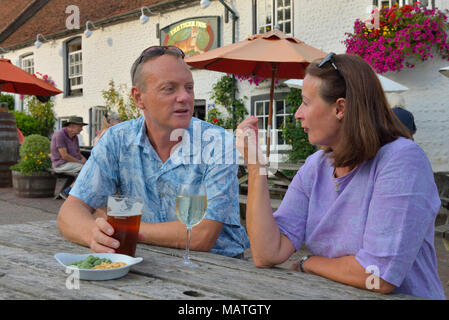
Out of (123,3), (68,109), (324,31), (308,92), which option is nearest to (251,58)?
(324,31)

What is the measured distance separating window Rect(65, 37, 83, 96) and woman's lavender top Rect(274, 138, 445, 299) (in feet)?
48.1

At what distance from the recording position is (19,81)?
346 inches

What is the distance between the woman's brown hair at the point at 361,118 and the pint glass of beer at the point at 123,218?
72 cm

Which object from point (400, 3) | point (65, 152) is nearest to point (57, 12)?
point (65, 152)

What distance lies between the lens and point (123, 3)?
13.9 m

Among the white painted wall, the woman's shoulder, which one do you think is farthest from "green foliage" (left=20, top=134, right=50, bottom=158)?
the woman's shoulder

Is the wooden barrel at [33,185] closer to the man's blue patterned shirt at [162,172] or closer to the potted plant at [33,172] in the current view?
the potted plant at [33,172]

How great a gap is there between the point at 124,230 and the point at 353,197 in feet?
2.60

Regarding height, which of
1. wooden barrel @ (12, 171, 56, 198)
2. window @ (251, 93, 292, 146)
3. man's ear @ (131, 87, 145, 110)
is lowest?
wooden barrel @ (12, 171, 56, 198)

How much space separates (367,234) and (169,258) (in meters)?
0.68

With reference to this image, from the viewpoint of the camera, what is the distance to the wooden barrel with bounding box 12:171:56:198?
27.5 ft

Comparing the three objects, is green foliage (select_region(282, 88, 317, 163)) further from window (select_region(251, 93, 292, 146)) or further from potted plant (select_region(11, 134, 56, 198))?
potted plant (select_region(11, 134, 56, 198))

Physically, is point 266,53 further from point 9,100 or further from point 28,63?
point 9,100

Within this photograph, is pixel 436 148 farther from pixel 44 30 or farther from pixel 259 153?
pixel 44 30
